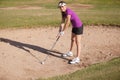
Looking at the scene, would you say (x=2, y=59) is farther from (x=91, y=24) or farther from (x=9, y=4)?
(x=9, y=4)

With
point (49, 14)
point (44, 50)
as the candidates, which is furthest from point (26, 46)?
point (49, 14)

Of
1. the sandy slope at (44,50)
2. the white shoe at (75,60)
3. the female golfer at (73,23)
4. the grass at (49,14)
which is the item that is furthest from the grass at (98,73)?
the grass at (49,14)

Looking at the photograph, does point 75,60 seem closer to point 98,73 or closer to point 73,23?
point 73,23

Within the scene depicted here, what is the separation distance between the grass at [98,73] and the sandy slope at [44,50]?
653mm

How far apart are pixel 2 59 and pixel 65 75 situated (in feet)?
10.5

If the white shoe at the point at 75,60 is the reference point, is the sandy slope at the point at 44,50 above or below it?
below

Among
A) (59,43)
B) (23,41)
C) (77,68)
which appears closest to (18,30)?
(23,41)

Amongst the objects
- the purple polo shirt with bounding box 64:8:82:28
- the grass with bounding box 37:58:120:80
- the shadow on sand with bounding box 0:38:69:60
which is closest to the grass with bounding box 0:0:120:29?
the shadow on sand with bounding box 0:38:69:60

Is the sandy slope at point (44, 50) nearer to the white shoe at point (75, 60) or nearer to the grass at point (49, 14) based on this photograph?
the white shoe at point (75, 60)

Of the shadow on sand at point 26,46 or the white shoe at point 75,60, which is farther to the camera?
the shadow on sand at point 26,46

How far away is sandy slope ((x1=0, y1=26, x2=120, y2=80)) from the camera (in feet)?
36.1

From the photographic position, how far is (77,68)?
36.5ft

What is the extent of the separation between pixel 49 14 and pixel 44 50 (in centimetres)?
668

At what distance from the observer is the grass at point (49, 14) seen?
688 inches
